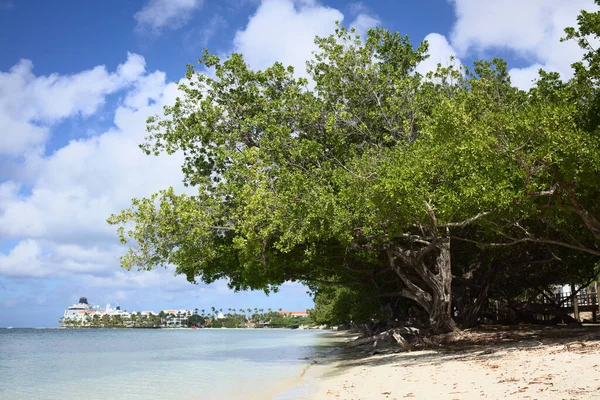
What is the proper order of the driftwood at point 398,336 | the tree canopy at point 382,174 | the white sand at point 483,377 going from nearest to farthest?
the white sand at point 483,377
the tree canopy at point 382,174
the driftwood at point 398,336

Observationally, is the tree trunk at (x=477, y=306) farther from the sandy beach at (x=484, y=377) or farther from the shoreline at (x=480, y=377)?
the sandy beach at (x=484, y=377)

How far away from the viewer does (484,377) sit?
1128cm

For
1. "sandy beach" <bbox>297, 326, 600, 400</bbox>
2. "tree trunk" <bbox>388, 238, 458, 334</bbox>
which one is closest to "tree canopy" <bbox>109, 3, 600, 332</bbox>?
"tree trunk" <bbox>388, 238, 458, 334</bbox>

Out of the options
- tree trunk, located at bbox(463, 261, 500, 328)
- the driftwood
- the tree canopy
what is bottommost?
the driftwood

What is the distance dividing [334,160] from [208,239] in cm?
621

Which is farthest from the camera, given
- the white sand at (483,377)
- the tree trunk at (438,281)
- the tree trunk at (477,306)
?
the tree trunk at (477,306)

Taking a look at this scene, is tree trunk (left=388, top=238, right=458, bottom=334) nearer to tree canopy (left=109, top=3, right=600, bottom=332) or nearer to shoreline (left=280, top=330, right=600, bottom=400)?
tree canopy (left=109, top=3, right=600, bottom=332)

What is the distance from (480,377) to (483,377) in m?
0.06

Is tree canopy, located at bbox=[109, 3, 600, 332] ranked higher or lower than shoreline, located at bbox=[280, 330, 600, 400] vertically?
higher

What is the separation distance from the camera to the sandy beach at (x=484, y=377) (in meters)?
9.21

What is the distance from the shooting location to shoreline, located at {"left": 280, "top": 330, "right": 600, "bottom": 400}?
925 cm

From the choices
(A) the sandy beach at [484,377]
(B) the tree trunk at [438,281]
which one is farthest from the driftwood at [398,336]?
(A) the sandy beach at [484,377]

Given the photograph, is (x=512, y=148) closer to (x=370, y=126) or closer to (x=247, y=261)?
(x=370, y=126)

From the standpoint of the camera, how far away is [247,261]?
20781 mm
